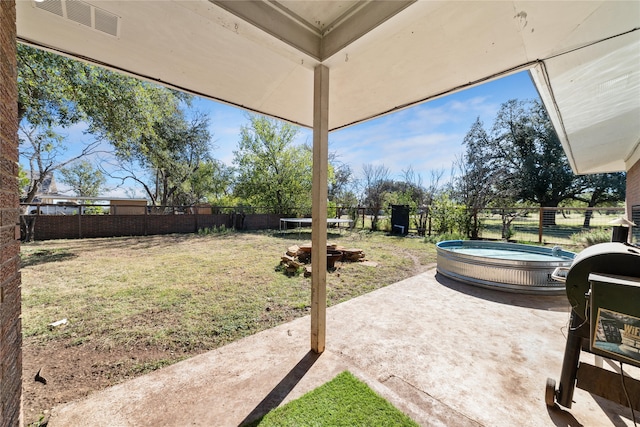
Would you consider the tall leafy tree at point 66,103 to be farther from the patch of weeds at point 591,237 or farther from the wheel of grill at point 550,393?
the patch of weeds at point 591,237

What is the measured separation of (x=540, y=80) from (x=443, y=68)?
859mm

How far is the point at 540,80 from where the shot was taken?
2.10 metres

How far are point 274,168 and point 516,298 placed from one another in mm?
13037

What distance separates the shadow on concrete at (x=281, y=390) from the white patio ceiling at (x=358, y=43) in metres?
2.53

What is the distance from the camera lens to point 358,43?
181cm

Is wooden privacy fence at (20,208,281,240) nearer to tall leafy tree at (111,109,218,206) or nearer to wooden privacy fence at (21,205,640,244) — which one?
wooden privacy fence at (21,205,640,244)

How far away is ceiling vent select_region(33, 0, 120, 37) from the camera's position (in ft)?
4.77

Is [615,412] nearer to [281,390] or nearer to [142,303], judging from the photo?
[281,390]

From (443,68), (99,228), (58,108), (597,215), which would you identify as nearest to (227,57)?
(443,68)

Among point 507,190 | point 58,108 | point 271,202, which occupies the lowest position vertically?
point 271,202

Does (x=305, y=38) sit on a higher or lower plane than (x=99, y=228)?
higher

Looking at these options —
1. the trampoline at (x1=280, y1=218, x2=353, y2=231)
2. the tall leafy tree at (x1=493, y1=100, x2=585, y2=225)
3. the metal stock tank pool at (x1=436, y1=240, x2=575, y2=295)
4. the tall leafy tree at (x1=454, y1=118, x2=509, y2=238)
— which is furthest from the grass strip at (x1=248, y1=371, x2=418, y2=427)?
the tall leafy tree at (x1=493, y1=100, x2=585, y2=225)

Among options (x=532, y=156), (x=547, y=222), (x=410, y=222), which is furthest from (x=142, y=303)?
(x=532, y=156)

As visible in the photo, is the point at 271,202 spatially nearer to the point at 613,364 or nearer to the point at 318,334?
the point at 318,334
